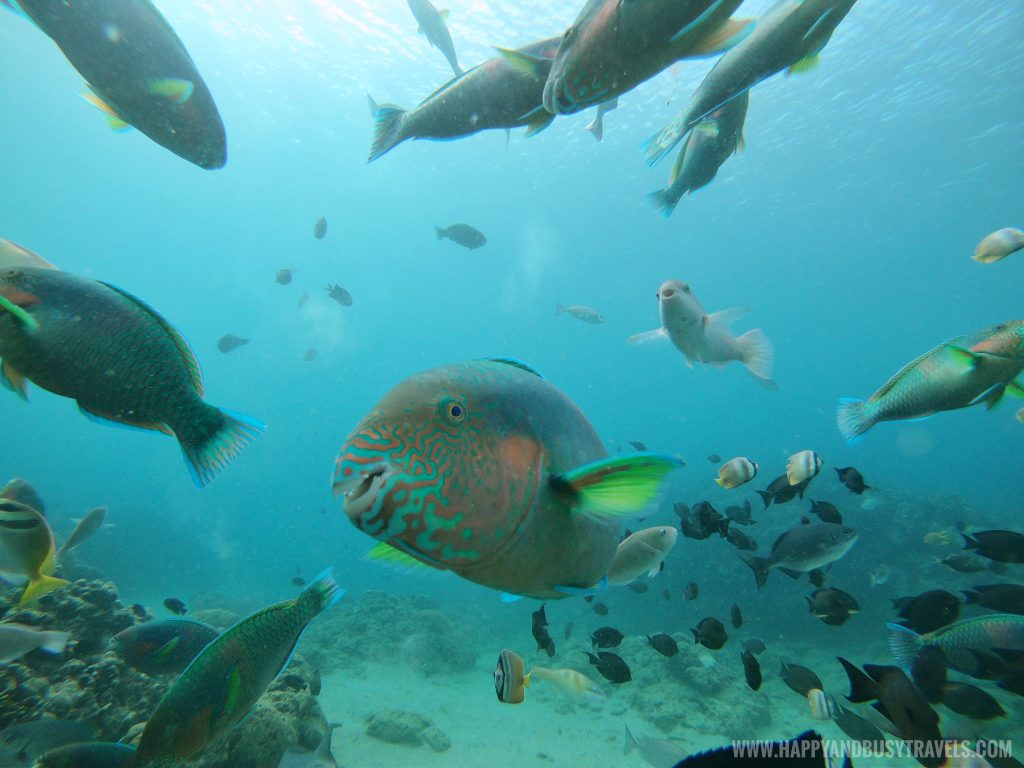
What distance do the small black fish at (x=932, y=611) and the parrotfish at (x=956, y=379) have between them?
6.25 ft

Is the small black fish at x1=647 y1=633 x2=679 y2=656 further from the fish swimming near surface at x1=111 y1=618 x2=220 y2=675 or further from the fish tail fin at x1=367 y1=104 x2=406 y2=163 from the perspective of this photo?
the fish tail fin at x1=367 y1=104 x2=406 y2=163

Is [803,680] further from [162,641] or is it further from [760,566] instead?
[162,641]

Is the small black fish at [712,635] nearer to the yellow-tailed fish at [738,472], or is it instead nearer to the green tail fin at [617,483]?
the yellow-tailed fish at [738,472]

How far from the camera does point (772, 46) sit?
1.70m

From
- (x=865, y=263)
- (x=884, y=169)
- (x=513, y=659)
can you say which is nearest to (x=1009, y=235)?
(x=513, y=659)

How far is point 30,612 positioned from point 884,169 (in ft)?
146

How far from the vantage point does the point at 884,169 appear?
3111 centimetres

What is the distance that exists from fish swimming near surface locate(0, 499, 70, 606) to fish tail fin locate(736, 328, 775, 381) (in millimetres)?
5155

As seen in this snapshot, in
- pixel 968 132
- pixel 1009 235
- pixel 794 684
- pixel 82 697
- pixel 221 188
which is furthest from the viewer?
pixel 221 188

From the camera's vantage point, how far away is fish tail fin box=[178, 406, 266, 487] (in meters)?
1.85

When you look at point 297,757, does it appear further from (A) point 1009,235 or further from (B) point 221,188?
(B) point 221,188

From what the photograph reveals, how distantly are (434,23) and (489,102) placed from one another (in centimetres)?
779

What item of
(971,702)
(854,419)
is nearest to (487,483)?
(854,419)

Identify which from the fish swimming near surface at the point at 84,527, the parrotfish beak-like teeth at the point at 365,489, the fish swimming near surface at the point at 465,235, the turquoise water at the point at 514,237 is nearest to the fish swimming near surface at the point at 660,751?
the turquoise water at the point at 514,237
